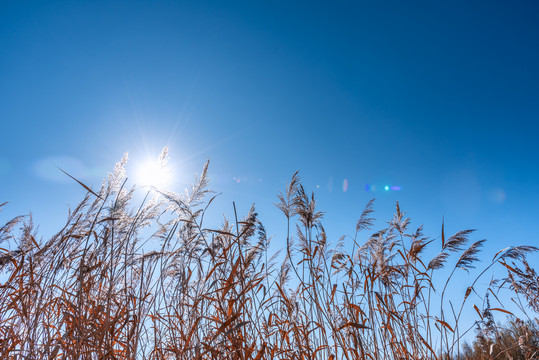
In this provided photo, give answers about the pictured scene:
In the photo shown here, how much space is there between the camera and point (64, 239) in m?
2.67

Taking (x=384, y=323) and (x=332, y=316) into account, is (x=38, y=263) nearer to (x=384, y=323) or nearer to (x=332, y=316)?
(x=332, y=316)

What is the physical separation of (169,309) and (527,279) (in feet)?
14.2

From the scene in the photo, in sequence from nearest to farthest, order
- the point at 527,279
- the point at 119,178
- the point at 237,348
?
the point at 237,348, the point at 119,178, the point at 527,279

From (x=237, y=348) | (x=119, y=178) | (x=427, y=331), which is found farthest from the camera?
(x=119, y=178)

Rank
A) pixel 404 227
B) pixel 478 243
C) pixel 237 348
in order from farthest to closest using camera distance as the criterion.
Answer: pixel 404 227
pixel 478 243
pixel 237 348

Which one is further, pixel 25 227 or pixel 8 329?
pixel 25 227

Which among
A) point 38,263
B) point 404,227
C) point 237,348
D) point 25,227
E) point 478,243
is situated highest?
point 25,227

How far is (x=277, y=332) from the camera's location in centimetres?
315

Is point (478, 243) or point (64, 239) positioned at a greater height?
point (64, 239)

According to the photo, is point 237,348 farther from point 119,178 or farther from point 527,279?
point 527,279

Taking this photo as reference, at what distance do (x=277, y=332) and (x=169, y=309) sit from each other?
4.05 ft

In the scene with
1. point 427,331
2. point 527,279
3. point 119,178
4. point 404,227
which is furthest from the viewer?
point 404,227

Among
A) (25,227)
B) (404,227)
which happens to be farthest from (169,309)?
(404,227)

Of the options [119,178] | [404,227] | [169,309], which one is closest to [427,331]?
[404,227]
